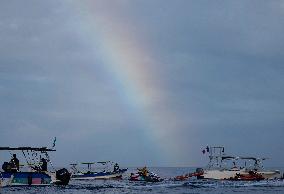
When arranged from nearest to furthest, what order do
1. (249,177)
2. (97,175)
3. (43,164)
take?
(43,164), (249,177), (97,175)

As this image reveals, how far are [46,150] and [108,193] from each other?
12770 mm

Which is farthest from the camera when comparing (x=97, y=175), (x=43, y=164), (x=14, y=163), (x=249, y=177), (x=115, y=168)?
(x=115, y=168)

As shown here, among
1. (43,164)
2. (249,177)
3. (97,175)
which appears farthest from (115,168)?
(43,164)

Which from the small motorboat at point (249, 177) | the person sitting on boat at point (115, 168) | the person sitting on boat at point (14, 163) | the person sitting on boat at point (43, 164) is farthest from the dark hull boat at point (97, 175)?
the person sitting on boat at point (14, 163)

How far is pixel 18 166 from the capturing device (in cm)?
6931

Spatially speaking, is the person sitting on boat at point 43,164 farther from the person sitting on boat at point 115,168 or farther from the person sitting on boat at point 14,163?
the person sitting on boat at point 115,168

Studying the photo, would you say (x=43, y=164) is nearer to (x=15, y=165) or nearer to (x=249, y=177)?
(x=15, y=165)

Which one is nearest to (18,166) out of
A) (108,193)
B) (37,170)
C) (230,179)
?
(37,170)

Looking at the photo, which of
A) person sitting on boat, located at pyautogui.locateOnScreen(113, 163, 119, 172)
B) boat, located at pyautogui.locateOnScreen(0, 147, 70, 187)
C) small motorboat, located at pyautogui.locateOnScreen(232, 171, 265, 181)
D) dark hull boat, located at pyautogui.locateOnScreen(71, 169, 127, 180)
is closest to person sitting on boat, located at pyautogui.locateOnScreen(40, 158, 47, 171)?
boat, located at pyautogui.locateOnScreen(0, 147, 70, 187)

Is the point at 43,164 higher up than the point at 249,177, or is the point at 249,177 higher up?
the point at 43,164

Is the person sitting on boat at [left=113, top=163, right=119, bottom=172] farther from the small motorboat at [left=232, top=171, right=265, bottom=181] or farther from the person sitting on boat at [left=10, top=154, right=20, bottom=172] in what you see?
the person sitting on boat at [left=10, top=154, right=20, bottom=172]

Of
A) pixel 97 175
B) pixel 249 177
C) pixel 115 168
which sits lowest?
pixel 97 175

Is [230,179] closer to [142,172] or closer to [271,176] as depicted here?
[271,176]

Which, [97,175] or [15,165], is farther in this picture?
[97,175]
